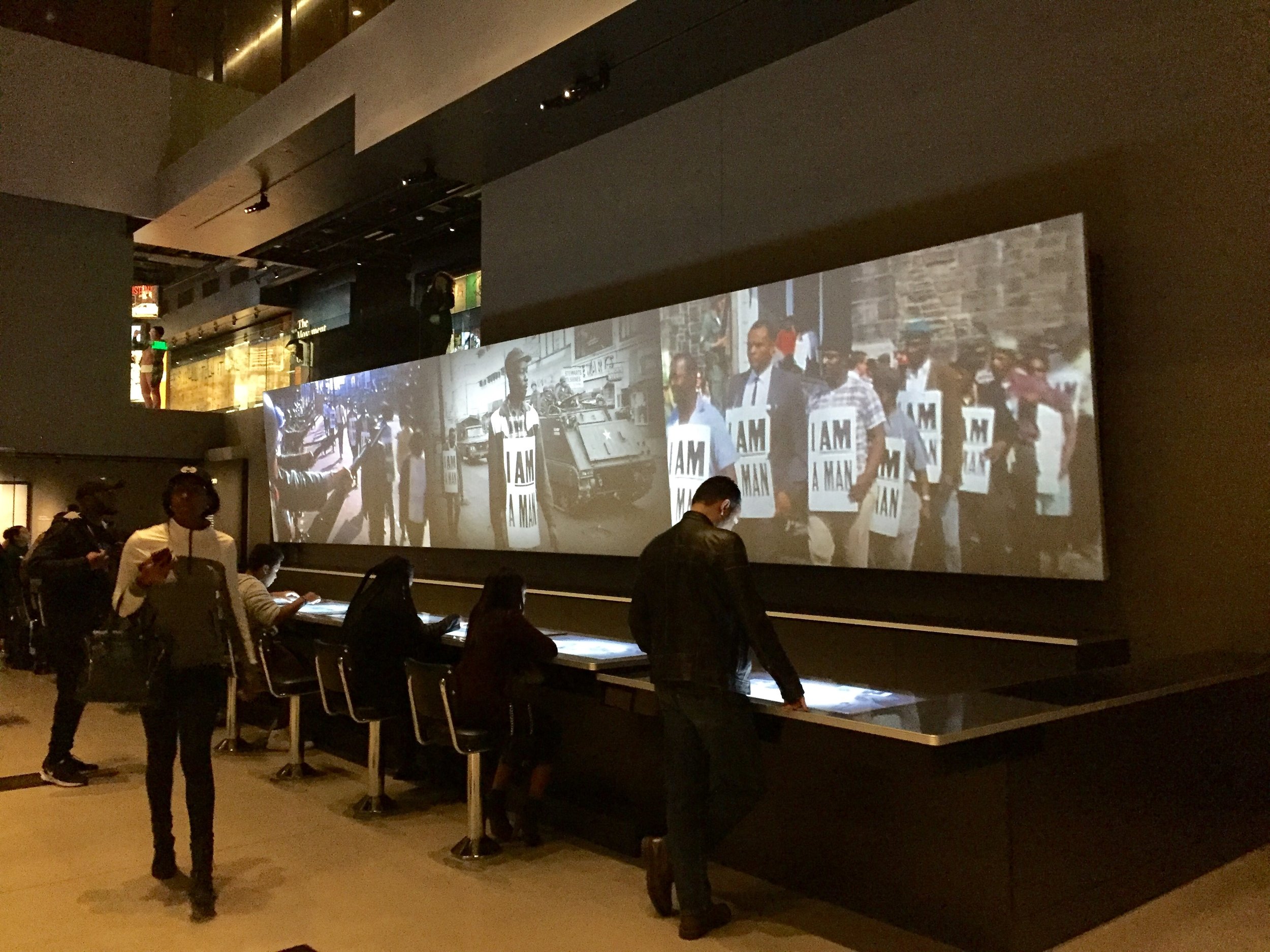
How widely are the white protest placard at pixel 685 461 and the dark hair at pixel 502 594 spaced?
59.0 inches

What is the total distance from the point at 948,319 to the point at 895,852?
2.18 meters

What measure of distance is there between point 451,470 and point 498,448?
0.61 m

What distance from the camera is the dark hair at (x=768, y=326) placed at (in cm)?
480

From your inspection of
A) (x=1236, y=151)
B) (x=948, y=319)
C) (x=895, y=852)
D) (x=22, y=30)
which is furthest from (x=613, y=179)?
(x=22, y=30)

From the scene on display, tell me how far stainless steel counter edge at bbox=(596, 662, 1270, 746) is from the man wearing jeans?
8cm

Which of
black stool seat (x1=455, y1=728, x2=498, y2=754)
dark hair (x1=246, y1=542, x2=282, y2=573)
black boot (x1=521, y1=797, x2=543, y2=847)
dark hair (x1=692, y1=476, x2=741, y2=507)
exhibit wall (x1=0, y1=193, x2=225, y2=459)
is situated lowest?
black boot (x1=521, y1=797, x2=543, y2=847)

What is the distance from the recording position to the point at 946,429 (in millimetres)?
4121

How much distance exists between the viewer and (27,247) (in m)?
9.59

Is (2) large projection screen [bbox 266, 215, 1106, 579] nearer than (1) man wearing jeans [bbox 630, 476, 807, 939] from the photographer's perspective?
No

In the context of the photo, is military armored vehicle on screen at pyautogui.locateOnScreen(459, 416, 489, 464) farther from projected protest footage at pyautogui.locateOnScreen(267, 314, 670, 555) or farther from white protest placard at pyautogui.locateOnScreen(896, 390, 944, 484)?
white protest placard at pyautogui.locateOnScreen(896, 390, 944, 484)

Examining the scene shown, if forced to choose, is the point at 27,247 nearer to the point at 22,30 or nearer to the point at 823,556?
the point at 22,30

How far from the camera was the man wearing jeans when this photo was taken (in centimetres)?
297

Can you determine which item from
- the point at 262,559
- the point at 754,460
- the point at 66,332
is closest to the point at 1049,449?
the point at 754,460

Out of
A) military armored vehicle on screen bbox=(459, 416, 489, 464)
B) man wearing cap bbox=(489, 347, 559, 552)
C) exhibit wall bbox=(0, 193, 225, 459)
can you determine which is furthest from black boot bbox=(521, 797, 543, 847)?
exhibit wall bbox=(0, 193, 225, 459)
